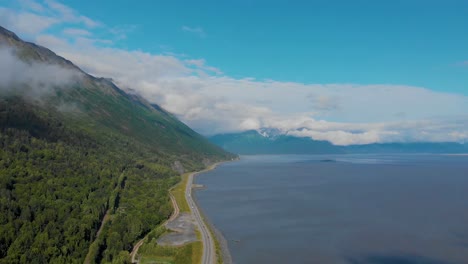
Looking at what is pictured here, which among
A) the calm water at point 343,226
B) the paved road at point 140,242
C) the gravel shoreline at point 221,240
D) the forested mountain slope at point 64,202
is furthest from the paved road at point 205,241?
the forested mountain slope at point 64,202

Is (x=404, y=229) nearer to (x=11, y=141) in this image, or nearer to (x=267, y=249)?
(x=267, y=249)

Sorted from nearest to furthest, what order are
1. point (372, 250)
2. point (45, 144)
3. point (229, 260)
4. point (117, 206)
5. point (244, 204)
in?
point (229, 260)
point (372, 250)
point (117, 206)
point (244, 204)
point (45, 144)

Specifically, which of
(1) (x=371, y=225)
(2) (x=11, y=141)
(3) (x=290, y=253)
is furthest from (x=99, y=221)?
(1) (x=371, y=225)

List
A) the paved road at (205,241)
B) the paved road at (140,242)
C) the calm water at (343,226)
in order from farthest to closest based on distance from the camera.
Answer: the calm water at (343,226) < the paved road at (140,242) < the paved road at (205,241)

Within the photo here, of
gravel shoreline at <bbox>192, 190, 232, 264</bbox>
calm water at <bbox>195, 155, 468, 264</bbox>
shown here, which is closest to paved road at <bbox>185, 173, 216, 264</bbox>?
gravel shoreline at <bbox>192, 190, 232, 264</bbox>

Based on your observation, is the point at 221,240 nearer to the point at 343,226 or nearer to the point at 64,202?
the point at 343,226

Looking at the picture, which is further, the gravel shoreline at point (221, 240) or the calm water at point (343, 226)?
the calm water at point (343, 226)

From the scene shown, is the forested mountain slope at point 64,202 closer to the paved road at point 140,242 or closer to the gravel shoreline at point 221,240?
the paved road at point 140,242

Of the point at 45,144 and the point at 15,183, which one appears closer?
the point at 15,183

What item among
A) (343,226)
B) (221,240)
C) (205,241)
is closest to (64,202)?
(205,241)

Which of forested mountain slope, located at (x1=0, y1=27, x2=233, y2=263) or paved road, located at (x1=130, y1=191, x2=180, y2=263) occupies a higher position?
forested mountain slope, located at (x1=0, y1=27, x2=233, y2=263)

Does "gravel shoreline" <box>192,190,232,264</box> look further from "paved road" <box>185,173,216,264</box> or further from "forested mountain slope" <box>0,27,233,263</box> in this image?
"forested mountain slope" <box>0,27,233,263</box>
